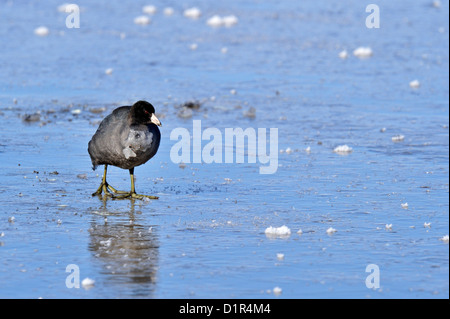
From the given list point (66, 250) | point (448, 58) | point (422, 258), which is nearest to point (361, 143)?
point (422, 258)

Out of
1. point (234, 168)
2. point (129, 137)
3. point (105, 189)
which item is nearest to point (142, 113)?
point (129, 137)

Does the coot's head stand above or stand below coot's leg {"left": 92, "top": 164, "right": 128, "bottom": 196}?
above

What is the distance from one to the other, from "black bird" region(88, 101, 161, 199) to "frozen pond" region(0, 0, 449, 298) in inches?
17.7

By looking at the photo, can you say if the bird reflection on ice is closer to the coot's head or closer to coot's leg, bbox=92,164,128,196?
coot's leg, bbox=92,164,128,196

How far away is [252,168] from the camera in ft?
35.2

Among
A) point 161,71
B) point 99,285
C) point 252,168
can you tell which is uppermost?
point 161,71

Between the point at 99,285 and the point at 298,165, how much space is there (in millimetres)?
4876

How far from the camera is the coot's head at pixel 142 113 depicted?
29.5ft

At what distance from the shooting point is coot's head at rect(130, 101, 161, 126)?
8977 mm

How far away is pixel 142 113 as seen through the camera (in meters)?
8.99

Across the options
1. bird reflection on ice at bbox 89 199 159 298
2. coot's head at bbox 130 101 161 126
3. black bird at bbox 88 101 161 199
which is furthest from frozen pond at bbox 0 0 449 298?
coot's head at bbox 130 101 161 126

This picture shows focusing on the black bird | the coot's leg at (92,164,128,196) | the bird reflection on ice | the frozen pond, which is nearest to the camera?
the bird reflection on ice

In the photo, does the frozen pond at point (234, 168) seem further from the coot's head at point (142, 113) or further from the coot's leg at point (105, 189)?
the coot's head at point (142, 113)

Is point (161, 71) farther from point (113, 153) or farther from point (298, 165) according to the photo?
point (113, 153)
